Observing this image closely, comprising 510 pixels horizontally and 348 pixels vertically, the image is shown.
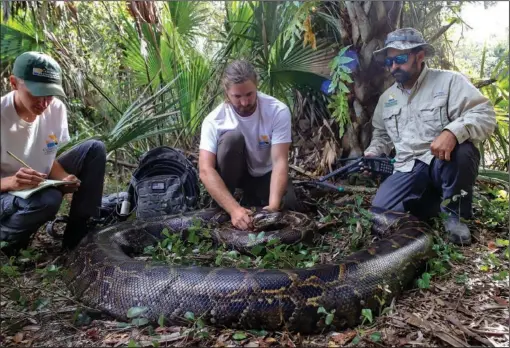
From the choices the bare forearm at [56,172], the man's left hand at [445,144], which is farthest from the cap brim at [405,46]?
the bare forearm at [56,172]

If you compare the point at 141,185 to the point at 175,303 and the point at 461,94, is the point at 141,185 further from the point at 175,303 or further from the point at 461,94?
the point at 461,94

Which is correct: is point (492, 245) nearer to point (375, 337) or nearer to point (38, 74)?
point (375, 337)

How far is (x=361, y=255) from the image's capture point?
278cm

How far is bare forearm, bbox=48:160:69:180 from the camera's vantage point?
2936 mm

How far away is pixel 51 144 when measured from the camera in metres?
2.72

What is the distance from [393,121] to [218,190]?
6.14ft

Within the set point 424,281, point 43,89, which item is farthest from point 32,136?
point 424,281

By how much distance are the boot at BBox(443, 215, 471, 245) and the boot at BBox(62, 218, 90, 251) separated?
3.21 m

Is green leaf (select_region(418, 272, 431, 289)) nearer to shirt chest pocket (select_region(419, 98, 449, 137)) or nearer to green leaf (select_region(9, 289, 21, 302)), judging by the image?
shirt chest pocket (select_region(419, 98, 449, 137))

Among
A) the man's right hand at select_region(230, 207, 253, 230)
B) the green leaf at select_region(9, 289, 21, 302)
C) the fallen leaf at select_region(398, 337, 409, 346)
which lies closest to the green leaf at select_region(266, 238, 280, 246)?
the man's right hand at select_region(230, 207, 253, 230)

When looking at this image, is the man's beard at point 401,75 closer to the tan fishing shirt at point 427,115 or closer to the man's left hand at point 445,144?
the tan fishing shirt at point 427,115

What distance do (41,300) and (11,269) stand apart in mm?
360

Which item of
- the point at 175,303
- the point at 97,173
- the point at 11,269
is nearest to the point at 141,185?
the point at 97,173

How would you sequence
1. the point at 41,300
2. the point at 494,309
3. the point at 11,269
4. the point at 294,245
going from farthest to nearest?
the point at 294,245 → the point at 11,269 → the point at 41,300 → the point at 494,309
